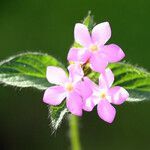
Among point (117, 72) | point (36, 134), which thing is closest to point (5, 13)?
point (36, 134)

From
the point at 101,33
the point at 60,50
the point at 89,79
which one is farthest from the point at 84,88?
the point at 60,50

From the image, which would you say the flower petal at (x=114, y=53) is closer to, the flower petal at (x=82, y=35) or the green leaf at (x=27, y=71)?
the flower petal at (x=82, y=35)

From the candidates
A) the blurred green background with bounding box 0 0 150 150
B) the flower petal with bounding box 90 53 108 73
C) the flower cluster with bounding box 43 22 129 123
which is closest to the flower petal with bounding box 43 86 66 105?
the flower cluster with bounding box 43 22 129 123

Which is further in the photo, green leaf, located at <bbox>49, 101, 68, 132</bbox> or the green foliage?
the green foliage

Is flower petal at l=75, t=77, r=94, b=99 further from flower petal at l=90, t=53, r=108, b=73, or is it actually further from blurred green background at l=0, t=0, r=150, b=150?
blurred green background at l=0, t=0, r=150, b=150

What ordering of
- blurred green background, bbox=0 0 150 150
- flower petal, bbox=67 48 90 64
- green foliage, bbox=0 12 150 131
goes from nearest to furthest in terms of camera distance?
1. flower petal, bbox=67 48 90 64
2. green foliage, bbox=0 12 150 131
3. blurred green background, bbox=0 0 150 150

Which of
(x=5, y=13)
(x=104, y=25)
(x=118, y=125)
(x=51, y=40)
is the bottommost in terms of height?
(x=104, y=25)

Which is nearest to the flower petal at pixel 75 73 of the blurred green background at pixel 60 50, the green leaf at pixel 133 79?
the green leaf at pixel 133 79

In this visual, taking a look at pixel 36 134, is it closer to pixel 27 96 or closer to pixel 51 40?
pixel 27 96
